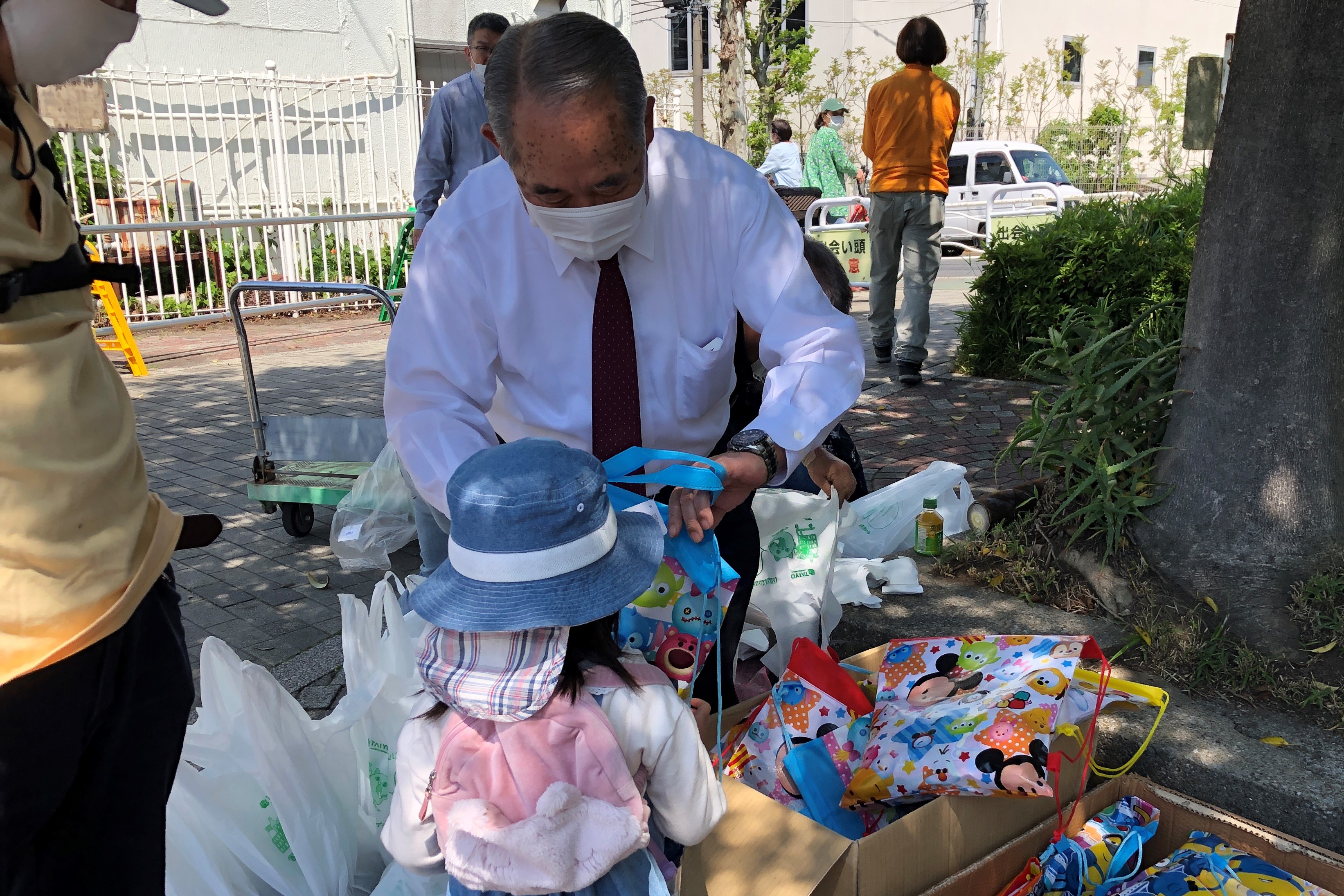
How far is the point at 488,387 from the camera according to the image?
2.17m

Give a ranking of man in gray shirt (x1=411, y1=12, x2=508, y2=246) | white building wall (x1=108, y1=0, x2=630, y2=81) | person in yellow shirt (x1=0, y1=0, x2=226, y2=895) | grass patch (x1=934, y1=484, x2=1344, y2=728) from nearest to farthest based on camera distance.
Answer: person in yellow shirt (x1=0, y1=0, x2=226, y2=895), grass patch (x1=934, y1=484, x2=1344, y2=728), man in gray shirt (x1=411, y1=12, x2=508, y2=246), white building wall (x1=108, y1=0, x2=630, y2=81)

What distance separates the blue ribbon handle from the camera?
5.97 ft

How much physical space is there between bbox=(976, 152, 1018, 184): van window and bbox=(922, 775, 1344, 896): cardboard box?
1534cm

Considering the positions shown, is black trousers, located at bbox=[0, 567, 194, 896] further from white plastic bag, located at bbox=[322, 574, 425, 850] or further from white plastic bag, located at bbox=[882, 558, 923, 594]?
white plastic bag, located at bbox=[882, 558, 923, 594]

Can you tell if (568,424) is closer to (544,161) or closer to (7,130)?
(544,161)

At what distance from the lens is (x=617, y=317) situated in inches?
84.3

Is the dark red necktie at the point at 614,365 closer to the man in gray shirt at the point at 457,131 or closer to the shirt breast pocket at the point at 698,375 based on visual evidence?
the shirt breast pocket at the point at 698,375

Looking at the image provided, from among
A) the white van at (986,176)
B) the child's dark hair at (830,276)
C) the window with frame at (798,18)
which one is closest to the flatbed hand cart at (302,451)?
the child's dark hair at (830,276)

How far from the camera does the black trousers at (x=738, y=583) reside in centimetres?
251

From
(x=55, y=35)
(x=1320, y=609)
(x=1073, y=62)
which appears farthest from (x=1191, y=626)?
(x=1073, y=62)

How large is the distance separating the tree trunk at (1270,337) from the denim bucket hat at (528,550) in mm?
2024

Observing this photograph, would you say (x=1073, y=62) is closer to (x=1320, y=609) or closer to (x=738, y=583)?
(x=1320, y=609)

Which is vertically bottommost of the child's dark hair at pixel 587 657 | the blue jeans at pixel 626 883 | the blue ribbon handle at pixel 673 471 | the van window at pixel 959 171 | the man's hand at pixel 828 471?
the blue jeans at pixel 626 883

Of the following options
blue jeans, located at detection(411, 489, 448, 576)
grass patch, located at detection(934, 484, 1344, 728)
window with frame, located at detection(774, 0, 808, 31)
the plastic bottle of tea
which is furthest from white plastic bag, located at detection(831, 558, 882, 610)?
window with frame, located at detection(774, 0, 808, 31)
